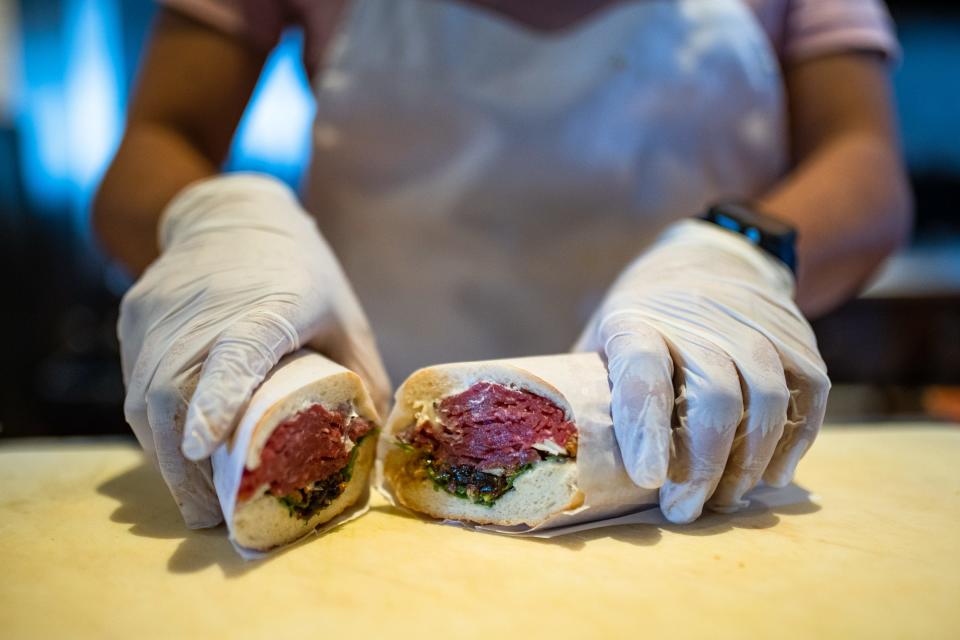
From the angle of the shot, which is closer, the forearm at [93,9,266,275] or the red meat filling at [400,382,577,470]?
the red meat filling at [400,382,577,470]

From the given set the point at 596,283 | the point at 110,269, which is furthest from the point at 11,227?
the point at 596,283

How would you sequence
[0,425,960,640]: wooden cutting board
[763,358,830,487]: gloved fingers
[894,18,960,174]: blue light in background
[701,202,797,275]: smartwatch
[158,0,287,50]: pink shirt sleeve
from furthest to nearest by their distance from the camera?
[894,18,960,174]: blue light in background, [158,0,287,50]: pink shirt sleeve, [701,202,797,275]: smartwatch, [763,358,830,487]: gloved fingers, [0,425,960,640]: wooden cutting board

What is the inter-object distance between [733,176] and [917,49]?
391 cm

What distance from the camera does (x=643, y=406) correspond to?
1.39 meters

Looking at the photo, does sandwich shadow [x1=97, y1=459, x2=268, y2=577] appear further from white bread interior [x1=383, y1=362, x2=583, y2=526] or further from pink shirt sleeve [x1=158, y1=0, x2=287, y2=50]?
pink shirt sleeve [x1=158, y1=0, x2=287, y2=50]

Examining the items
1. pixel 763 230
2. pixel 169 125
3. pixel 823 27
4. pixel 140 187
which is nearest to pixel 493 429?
pixel 763 230

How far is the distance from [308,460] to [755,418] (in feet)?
2.77

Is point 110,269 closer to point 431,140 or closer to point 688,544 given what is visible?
point 431,140

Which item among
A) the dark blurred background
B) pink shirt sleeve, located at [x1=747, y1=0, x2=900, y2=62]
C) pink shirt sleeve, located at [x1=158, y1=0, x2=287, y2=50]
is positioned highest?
pink shirt sleeve, located at [x1=747, y1=0, x2=900, y2=62]

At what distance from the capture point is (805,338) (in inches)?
64.2

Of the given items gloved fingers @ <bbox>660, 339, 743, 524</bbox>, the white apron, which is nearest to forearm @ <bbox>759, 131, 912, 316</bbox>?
the white apron

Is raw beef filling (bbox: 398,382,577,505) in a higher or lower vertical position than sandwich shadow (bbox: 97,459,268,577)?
higher

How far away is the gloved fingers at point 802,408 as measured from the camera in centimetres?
154

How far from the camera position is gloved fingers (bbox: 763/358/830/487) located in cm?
154
